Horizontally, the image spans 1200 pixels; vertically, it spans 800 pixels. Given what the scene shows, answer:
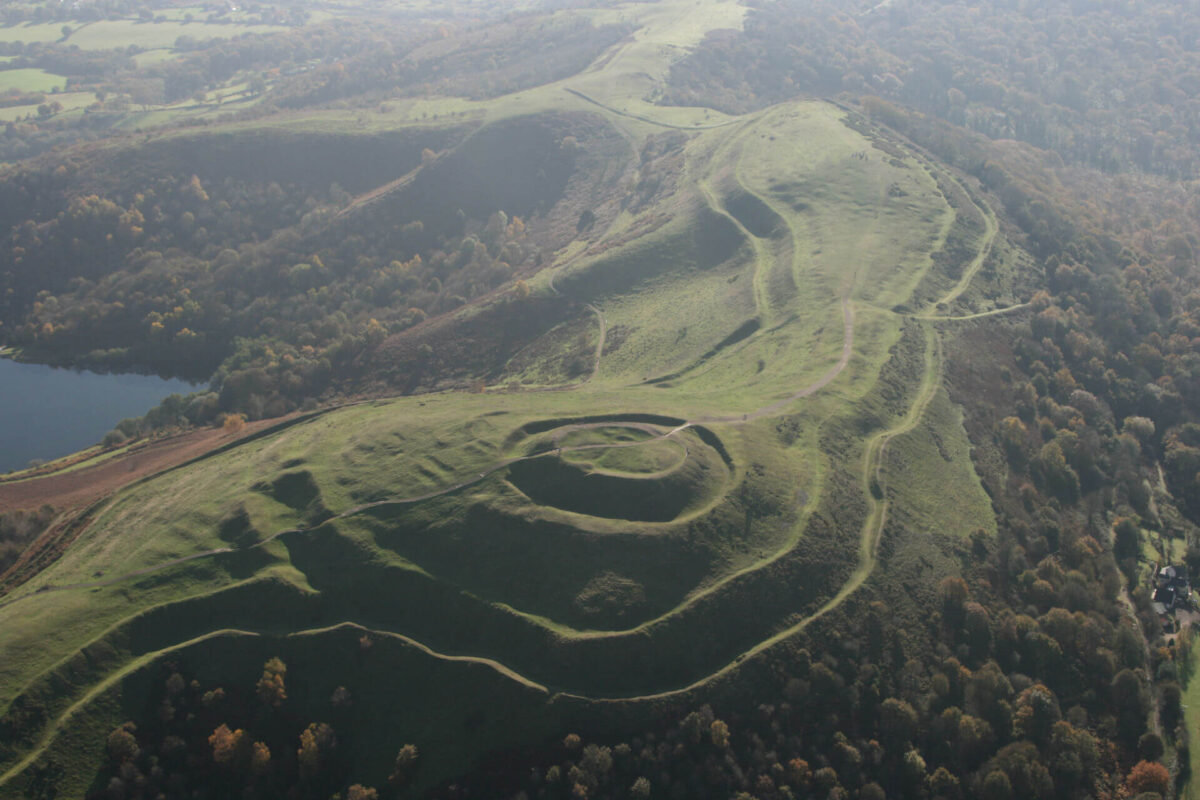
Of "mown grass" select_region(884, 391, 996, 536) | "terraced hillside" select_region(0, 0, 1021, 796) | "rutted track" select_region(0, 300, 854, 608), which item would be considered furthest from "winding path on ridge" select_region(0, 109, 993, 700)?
"mown grass" select_region(884, 391, 996, 536)

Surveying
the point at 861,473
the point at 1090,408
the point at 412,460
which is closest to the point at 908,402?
the point at 861,473

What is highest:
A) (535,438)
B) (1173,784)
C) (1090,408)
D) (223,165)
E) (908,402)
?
(223,165)

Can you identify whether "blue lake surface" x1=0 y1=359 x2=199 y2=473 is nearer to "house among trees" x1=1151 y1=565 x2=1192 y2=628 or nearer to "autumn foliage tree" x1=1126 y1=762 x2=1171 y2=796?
"autumn foliage tree" x1=1126 y1=762 x2=1171 y2=796

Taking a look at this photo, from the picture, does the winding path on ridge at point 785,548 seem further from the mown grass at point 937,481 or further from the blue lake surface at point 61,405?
the blue lake surface at point 61,405

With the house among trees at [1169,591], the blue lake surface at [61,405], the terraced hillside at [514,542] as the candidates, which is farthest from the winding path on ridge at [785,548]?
the blue lake surface at [61,405]

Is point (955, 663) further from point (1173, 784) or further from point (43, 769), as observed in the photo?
point (43, 769)
